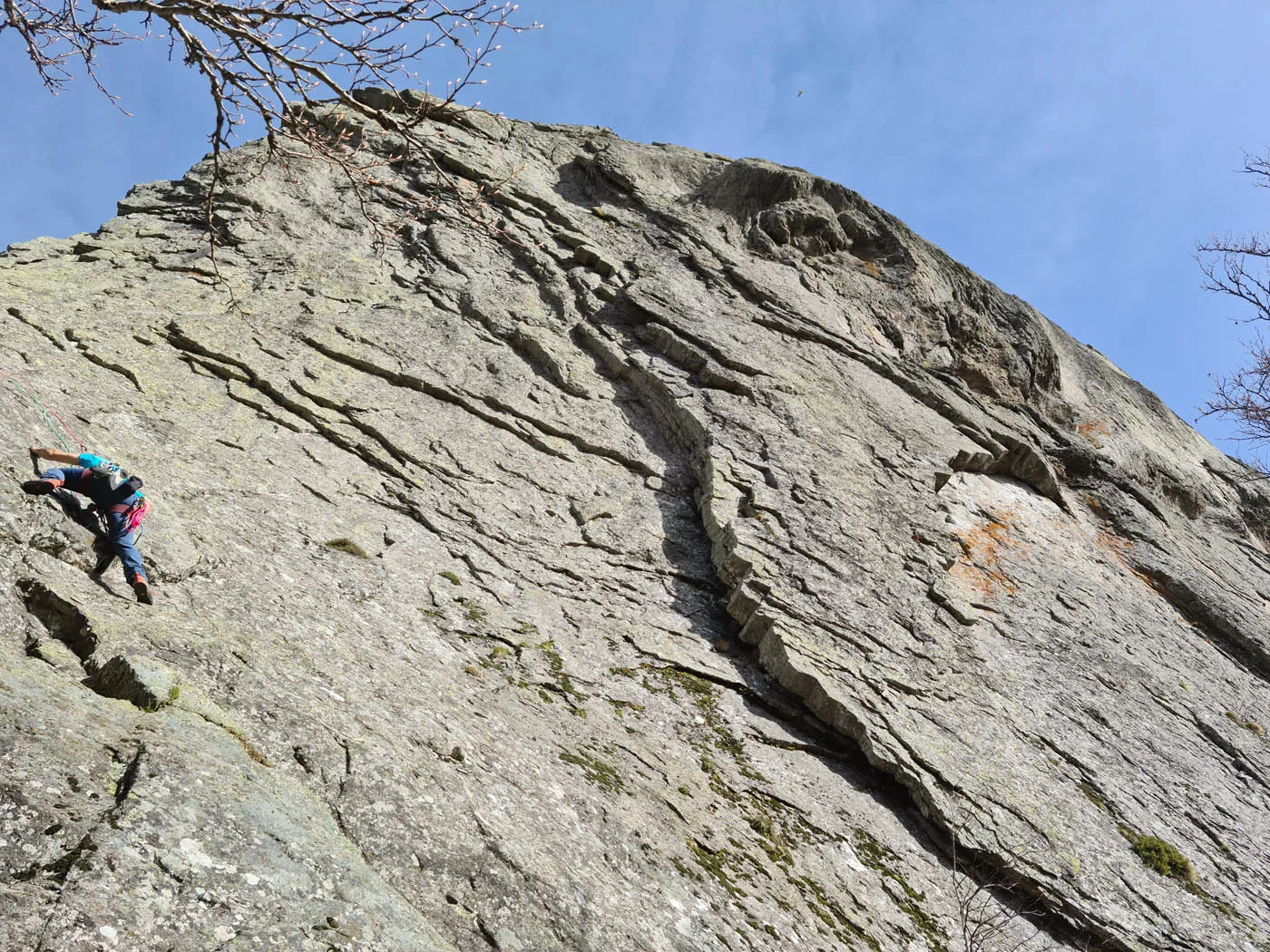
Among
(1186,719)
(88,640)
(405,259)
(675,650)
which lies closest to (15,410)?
(88,640)

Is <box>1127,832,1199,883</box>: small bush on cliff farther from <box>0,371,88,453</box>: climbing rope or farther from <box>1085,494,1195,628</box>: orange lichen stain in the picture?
<box>0,371,88,453</box>: climbing rope

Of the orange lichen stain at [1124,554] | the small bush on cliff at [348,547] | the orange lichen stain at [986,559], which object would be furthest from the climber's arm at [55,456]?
the orange lichen stain at [1124,554]

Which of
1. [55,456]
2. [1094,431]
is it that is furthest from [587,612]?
Result: [1094,431]

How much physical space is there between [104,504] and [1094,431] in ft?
72.4

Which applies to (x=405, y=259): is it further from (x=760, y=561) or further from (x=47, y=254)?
(x=760, y=561)

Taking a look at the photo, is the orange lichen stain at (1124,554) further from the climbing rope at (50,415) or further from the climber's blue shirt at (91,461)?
the climbing rope at (50,415)

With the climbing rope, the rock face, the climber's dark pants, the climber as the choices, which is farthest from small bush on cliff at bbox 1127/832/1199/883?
the climbing rope

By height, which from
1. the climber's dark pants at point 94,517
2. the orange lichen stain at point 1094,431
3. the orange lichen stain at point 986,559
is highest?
the orange lichen stain at point 1094,431

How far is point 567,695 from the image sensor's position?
9.43 metres

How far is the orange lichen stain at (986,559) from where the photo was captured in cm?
1392

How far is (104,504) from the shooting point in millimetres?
7836

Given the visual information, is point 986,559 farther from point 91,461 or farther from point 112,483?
point 91,461

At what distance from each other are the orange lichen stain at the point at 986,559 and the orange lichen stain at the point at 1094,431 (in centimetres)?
712

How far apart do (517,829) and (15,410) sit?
708cm
